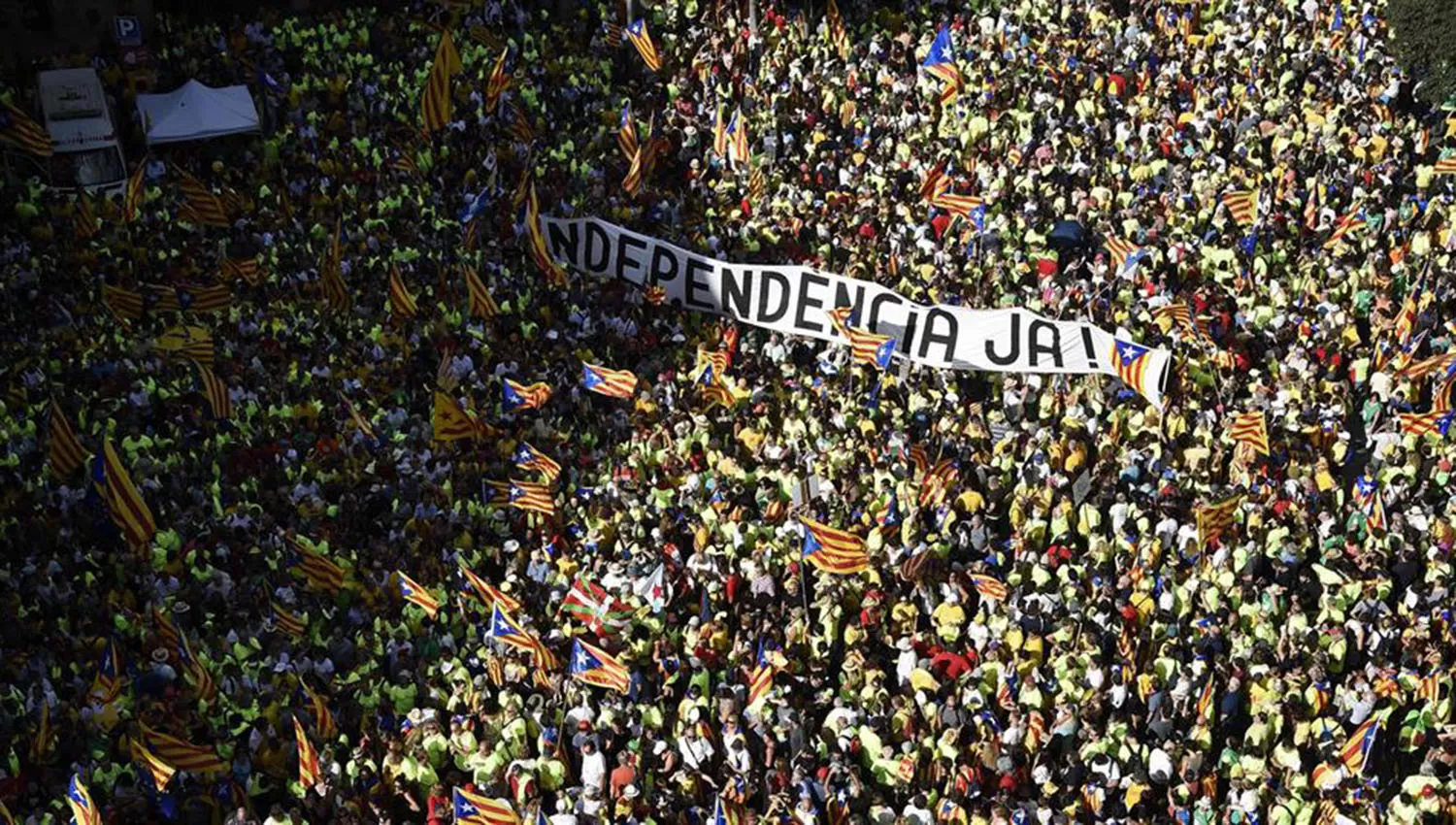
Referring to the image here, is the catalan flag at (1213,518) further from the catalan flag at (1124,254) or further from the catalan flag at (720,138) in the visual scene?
the catalan flag at (720,138)

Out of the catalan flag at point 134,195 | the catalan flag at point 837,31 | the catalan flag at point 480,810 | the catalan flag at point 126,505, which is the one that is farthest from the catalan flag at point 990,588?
the catalan flag at point 837,31

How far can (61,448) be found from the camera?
2133 centimetres

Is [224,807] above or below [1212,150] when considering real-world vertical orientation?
below

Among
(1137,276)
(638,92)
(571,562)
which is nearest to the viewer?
(571,562)

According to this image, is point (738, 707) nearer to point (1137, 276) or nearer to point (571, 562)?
point (571, 562)

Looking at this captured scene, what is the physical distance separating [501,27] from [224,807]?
785 inches

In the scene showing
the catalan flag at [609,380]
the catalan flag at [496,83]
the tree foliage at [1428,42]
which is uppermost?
the tree foliage at [1428,42]

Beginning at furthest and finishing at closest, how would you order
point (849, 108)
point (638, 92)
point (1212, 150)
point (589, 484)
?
point (638, 92) → point (849, 108) → point (1212, 150) → point (589, 484)

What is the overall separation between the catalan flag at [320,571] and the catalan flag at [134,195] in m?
10.1

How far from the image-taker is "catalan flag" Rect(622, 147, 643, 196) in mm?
28297

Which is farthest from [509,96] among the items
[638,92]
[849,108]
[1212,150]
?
[1212,150]

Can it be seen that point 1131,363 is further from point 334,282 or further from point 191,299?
point 191,299

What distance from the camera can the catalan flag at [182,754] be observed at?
1670 centimetres

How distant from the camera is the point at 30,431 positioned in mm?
22344
